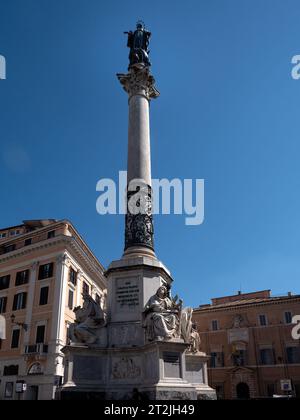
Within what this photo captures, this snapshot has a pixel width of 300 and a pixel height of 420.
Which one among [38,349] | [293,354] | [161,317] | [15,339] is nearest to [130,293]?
[161,317]

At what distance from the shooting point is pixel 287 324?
164 ft

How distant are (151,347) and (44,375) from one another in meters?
23.0

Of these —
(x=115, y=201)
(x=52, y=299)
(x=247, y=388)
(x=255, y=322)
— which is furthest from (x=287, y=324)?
(x=115, y=201)

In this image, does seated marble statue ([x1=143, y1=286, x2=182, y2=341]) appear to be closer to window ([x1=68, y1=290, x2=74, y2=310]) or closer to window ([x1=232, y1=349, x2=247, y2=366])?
window ([x1=68, y1=290, x2=74, y2=310])

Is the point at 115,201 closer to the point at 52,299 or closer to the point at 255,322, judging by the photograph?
the point at 52,299

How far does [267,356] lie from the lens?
49094mm

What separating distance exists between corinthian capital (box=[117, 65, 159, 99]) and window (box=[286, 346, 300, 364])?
3893 cm

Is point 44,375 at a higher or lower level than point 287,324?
lower

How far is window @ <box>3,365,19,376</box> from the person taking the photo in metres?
34.7

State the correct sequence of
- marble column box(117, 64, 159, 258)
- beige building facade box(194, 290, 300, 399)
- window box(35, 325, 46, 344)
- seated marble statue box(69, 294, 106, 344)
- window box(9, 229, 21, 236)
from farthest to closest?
beige building facade box(194, 290, 300, 399) → window box(9, 229, 21, 236) → window box(35, 325, 46, 344) → marble column box(117, 64, 159, 258) → seated marble statue box(69, 294, 106, 344)

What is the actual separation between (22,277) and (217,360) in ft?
89.3

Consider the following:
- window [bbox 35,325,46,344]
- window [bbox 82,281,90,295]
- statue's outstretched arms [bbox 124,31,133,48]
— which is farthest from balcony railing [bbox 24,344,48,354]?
statue's outstretched arms [bbox 124,31,133,48]

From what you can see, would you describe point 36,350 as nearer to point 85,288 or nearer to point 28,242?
point 85,288
